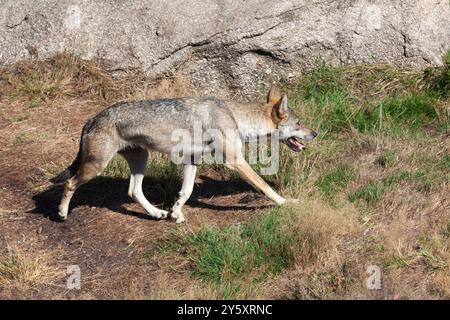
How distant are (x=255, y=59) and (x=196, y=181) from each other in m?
2.49

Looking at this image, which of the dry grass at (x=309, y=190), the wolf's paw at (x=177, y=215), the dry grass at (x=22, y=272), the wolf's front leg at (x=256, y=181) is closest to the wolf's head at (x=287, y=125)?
the dry grass at (x=309, y=190)

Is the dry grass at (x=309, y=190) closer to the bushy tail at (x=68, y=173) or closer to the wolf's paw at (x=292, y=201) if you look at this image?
the wolf's paw at (x=292, y=201)

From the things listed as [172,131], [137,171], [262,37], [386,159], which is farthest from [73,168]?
[262,37]

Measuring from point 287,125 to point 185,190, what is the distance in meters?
1.23

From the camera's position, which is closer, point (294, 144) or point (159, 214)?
point (159, 214)

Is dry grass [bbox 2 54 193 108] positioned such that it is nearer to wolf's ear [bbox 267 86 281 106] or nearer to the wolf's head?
wolf's ear [bbox 267 86 281 106]

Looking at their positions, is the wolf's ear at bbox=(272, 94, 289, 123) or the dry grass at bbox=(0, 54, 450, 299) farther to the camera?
the wolf's ear at bbox=(272, 94, 289, 123)

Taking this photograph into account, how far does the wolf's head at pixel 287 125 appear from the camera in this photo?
8.54 meters

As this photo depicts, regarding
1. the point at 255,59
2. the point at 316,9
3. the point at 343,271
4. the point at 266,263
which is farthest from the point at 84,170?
the point at 316,9

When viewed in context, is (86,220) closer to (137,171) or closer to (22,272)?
(137,171)

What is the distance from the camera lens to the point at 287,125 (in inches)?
339

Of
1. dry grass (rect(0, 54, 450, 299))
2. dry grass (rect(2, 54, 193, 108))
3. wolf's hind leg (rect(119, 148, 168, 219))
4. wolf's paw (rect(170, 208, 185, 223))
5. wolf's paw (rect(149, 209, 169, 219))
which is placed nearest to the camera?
dry grass (rect(0, 54, 450, 299))

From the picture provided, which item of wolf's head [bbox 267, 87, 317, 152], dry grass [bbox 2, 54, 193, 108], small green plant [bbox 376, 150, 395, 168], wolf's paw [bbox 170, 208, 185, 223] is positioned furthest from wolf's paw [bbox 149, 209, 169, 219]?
dry grass [bbox 2, 54, 193, 108]

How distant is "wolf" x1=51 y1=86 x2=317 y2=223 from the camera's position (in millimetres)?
8188
